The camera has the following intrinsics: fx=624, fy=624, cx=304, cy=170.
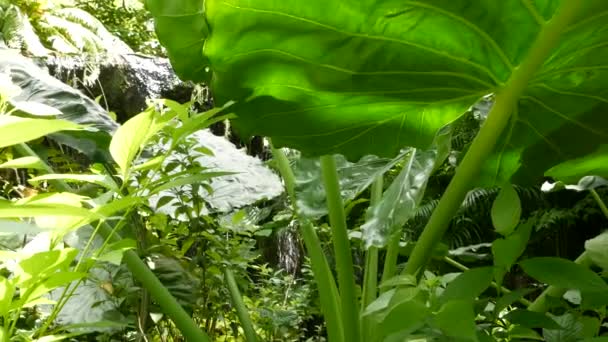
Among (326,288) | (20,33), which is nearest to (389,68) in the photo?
(326,288)

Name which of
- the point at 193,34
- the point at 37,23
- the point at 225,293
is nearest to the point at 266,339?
the point at 225,293

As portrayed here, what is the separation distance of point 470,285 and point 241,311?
31.9 inches

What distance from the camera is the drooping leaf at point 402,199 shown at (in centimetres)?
84

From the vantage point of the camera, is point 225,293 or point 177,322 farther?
point 225,293

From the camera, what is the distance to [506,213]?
1.78 feet

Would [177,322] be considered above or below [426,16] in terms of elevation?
below

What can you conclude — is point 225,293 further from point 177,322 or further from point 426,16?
point 426,16

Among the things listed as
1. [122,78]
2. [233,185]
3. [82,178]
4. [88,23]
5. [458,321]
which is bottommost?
[458,321]

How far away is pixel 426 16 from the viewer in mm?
646

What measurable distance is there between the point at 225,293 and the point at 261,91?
89 centimetres

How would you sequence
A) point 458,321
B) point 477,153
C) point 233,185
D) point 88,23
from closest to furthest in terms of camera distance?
point 458,321 → point 477,153 → point 233,185 → point 88,23

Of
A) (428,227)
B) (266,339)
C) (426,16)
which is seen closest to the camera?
(426,16)

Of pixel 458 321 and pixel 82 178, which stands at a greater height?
pixel 82 178

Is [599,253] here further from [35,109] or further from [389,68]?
[35,109]
